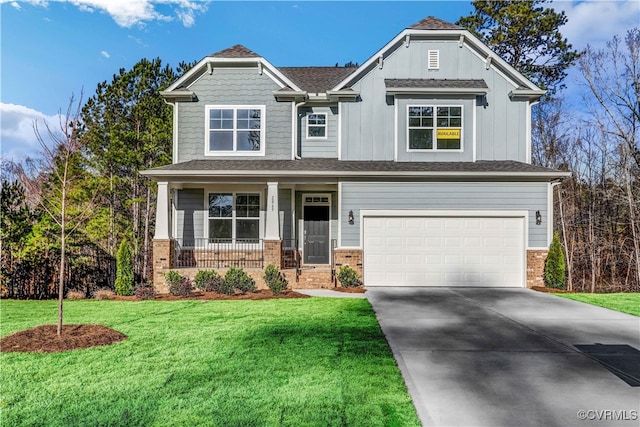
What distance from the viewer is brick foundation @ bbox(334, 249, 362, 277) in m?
11.8

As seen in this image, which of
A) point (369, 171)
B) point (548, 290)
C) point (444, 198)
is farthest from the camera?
point (444, 198)

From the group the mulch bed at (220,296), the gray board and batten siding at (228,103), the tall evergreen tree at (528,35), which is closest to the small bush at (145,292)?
the mulch bed at (220,296)

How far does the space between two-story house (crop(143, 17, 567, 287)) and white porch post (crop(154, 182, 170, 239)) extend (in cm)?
3

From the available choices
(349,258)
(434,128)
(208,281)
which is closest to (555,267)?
(434,128)

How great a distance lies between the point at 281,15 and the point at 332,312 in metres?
10.7

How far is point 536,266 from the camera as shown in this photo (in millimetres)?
11688

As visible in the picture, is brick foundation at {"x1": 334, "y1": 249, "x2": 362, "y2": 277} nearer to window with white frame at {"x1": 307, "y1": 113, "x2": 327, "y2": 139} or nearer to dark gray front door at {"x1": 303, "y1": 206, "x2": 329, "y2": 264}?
dark gray front door at {"x1": 303, "y1": 206, "x2": 329, "y2": 264}

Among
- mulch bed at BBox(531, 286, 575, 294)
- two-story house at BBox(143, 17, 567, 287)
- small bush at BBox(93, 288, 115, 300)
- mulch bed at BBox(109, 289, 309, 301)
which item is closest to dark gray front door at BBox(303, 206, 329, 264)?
two-story house at BBox(143, 17, 567, 287)

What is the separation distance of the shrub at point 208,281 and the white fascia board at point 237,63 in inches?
254

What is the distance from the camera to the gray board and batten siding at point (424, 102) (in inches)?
516

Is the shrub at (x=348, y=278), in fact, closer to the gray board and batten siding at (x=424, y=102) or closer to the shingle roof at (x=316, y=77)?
the gray board and batten siding at (x=424, y=102)

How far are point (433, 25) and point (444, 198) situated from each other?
20.3 feet

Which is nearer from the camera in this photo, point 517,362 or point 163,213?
point 517,362

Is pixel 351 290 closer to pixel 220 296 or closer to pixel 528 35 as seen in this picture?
pixel 220 296
